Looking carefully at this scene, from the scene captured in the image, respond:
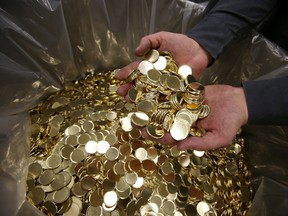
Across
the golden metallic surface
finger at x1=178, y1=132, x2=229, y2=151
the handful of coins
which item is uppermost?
the golden metallic surface

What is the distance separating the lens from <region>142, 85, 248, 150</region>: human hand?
77cm

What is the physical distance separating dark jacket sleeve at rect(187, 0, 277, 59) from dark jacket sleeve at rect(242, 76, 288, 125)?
23 cm

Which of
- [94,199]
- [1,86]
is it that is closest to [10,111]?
[1,86]

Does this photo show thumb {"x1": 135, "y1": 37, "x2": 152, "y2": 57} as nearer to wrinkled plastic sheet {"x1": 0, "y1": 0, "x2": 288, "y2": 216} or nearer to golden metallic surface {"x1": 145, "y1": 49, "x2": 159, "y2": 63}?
golden metallic surface {"x1": 145, "y1": 49, "x2": 159, "y2": 63}

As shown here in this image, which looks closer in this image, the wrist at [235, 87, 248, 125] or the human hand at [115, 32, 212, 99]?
the wrist at [235, 87, 248, 125]

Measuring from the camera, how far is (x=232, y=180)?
38.8 inches

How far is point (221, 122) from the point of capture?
2.59 feet

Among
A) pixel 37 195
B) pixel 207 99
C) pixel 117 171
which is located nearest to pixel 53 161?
pixel 37 195

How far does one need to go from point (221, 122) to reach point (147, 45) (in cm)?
34

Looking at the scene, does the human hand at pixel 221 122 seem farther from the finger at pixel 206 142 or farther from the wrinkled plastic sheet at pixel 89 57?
the wrinkled plastic sheet at pixel 89 57

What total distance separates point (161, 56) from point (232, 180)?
0.50m

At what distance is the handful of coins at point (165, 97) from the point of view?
0.82 m

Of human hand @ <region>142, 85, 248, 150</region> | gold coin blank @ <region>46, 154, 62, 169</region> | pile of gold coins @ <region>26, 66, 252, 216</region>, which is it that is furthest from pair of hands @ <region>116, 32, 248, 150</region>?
gold coin blank @ <region>46, 154, 62, 169</region>

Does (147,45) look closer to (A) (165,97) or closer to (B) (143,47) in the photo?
(B) (143,47)
